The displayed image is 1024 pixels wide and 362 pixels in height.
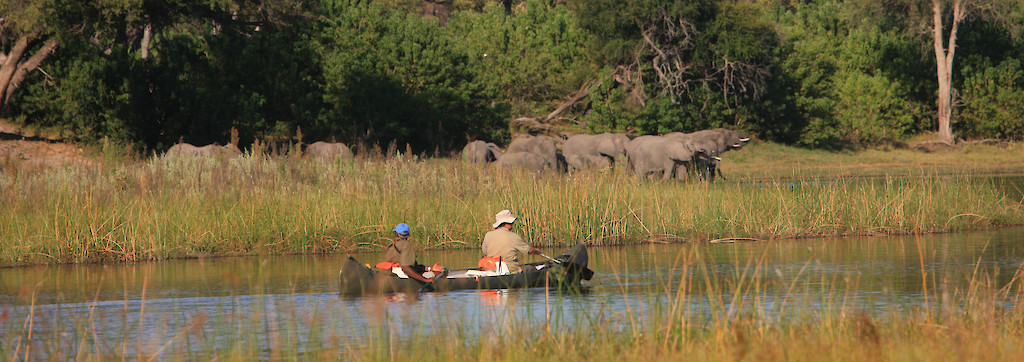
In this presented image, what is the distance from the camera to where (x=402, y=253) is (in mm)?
13648

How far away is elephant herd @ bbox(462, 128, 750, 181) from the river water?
47.0ft

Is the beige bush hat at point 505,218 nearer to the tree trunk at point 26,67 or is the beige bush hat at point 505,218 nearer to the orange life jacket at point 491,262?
the orange life jacket at point 491,262

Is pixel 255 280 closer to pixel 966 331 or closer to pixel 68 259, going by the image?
pixel 68 259

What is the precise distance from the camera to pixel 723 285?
13320 mm

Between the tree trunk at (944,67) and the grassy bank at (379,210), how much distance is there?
95.7 ft

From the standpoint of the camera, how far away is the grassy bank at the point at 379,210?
56.3ft

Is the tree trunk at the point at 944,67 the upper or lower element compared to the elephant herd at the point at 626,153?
upper

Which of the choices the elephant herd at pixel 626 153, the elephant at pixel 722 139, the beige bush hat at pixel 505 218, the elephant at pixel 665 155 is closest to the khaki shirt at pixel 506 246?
the beige bush hat at pixel 505 218

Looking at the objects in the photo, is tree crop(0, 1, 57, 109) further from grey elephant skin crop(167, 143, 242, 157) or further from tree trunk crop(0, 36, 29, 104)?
grey elephant skin crop(167, 143, 242, 157)

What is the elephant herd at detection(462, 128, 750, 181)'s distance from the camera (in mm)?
33312

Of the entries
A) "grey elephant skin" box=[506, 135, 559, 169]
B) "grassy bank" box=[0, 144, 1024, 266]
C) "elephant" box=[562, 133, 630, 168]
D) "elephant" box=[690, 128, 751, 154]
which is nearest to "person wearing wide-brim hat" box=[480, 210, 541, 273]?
"grassy bank" box=[0, 144, 1024, 266]

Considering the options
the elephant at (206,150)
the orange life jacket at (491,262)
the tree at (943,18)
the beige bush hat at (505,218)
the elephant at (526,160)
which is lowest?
the orange life jacket at (491,262)

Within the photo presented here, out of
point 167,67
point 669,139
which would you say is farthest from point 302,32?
point 669,139

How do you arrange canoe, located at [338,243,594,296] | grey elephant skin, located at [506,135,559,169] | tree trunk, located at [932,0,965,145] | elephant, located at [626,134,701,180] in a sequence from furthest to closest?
tree trunk, located at [932,0,965,145]
grey elephant skin, located at [506,135,559,169]
elephant, located at [626,134,701,180]
canoe, located at [338,243,594,296]
